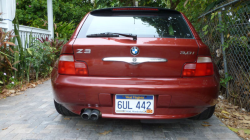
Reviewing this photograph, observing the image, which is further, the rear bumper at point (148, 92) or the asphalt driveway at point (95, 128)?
the asphalt driveway at point (95, 128)

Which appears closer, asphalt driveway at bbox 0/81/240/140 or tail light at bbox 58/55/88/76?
tail light at bbox 58/55/88/76

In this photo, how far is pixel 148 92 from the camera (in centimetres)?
203

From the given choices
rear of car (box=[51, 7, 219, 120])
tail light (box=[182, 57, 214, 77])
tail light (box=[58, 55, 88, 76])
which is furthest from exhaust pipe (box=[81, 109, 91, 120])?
tail light (box=[182, 57, 214, 77])

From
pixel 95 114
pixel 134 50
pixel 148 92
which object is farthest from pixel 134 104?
pixel 134 50

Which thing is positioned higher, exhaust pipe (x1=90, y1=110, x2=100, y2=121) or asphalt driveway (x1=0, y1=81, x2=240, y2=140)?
exhaust pipe (x1=90, y1=110, x2=100, y2=121)

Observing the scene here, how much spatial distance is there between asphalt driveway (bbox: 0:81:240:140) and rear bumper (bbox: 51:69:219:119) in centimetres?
20

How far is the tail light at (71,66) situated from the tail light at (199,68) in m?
1.02

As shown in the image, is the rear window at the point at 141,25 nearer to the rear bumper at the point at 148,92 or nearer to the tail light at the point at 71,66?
the tail light at the point at 71,66

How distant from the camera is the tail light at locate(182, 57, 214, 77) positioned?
2104 millimetres

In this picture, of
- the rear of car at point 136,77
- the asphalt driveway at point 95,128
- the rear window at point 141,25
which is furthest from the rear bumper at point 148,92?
the rear window at point 141,25

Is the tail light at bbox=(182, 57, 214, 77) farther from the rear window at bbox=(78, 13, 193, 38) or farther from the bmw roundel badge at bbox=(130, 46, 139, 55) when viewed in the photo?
the bmw roundel badge at bbox=(130, 46, 139, 55)

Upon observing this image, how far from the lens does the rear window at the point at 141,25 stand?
91.7 inches

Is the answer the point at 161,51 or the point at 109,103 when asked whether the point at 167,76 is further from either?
the point at 109,103

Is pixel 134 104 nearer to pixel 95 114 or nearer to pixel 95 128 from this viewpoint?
pixel 95 114
